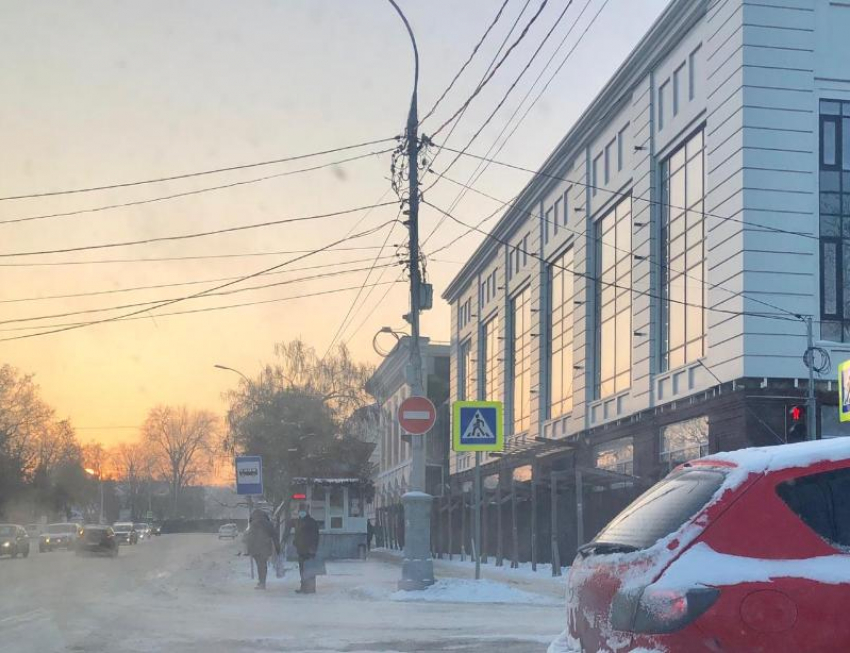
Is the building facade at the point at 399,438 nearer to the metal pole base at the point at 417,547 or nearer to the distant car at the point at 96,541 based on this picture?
the distant car at the point at 96,541

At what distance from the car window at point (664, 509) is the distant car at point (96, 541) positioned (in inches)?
1905

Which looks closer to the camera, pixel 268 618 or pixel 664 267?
pixel 268 618

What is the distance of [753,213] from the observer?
2594cm

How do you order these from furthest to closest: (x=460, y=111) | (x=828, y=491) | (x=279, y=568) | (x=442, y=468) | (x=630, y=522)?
1. (x=442, y=468)
2. (x=279, y=568)
3. (x=460, y=111)
4. (x=630, y=522)
5. (x=828, y=491)

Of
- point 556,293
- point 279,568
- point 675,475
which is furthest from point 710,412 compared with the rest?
point 675,475

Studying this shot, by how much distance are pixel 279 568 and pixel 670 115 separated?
47.4ft

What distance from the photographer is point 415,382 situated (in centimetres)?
2220

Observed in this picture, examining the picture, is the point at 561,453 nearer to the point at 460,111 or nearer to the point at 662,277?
the point at 662,277

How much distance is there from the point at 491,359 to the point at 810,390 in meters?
28.1

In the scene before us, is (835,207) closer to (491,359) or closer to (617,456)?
(617,456)

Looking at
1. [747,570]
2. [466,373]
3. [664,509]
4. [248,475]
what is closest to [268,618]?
[664,509]

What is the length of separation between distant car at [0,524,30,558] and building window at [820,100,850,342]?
117 feet

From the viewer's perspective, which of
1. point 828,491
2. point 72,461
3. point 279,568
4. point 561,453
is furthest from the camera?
point 72,461

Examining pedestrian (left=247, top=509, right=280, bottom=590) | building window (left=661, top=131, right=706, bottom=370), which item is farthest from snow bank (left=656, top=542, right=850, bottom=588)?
building window (left=661, top=131, right=706, bottom=370)
